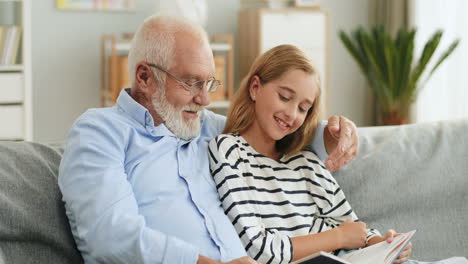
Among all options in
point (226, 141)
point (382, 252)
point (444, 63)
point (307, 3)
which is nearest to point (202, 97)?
point (226, 141)

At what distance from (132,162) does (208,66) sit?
340 mm

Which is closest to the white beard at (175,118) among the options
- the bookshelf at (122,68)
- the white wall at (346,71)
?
the bookshelf at (122,68)

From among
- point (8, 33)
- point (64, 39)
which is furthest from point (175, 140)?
point (64, 39)

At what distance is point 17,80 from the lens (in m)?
4.00

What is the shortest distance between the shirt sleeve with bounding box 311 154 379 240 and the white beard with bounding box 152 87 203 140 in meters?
0.35

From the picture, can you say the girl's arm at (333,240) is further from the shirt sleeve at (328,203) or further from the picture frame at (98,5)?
the picture frame at (98,5)

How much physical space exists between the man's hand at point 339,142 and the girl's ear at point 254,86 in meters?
0.23

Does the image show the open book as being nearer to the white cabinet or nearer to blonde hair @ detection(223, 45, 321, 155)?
blonde hair @ detection(223, 45, 321, 155)

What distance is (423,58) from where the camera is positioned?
4.16 meters

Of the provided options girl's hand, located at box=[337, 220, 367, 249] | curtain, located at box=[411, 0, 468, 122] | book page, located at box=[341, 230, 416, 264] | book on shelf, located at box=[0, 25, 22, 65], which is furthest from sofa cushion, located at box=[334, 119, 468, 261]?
book on shelf, located at box=[0, 25, 22, 65]

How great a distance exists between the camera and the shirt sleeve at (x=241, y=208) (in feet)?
5.01

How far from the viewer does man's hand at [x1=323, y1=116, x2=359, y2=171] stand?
1.70 metres

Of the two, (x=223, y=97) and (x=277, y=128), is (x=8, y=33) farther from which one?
(x=277, y=128)

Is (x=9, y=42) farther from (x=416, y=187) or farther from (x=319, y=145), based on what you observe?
(x=416, y=187)
